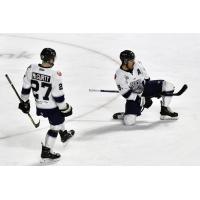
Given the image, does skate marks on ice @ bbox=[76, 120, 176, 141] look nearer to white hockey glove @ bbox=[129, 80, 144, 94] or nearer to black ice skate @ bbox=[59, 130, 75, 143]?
black ice skate @ bbox=[59, 130, 75, 143]

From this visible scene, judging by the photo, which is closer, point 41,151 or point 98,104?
point 41,151

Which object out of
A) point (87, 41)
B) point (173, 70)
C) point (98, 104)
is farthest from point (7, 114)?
point (87, 41)

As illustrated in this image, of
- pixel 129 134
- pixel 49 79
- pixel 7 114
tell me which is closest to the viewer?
pixel 49 79

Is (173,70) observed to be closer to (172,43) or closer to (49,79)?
(172,43)

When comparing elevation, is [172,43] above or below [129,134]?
above

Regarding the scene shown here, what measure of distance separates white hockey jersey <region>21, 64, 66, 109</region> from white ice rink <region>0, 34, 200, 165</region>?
0.69 meters

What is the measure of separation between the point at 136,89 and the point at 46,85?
158 centimetres

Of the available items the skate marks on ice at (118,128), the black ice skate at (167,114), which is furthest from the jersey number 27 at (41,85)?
the black ice skate at (167,114)

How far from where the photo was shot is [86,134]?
7422 mm

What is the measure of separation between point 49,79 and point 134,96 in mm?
1595

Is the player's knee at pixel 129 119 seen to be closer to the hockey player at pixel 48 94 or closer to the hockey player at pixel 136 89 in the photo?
the hockey player at pixel 136 89

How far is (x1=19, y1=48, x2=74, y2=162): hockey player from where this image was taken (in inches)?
248

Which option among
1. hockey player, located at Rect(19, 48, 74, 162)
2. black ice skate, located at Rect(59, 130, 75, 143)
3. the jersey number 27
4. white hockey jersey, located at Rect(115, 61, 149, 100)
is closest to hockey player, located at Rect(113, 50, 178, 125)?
white hockey jersey, located at Rect(115, 61, 149, 100)

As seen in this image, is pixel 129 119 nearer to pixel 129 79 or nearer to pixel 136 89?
pixel 136 89
